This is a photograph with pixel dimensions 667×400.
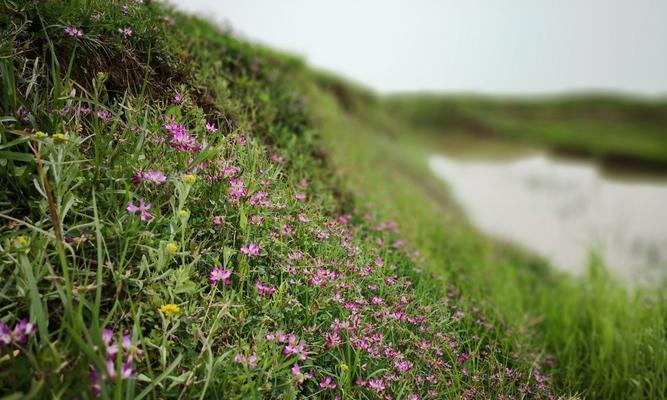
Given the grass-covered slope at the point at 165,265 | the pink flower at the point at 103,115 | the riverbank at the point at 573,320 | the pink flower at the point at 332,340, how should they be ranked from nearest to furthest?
the grass-covered slope at the point at 165,265 → the pink flower at the point at 332,340 → the pink flower at the point at 103,115 → the riverbank at the point at 573,320

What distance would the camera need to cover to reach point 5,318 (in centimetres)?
127

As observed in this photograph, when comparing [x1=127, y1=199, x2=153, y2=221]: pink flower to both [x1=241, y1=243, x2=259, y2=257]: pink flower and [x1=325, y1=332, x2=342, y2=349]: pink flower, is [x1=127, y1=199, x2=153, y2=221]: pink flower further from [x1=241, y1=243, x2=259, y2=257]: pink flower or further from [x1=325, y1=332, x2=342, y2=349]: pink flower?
[x1=325, y1=332, x2=342, y2=349]: pink flower

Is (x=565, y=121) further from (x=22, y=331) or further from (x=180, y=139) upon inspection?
(x=22, y=331)

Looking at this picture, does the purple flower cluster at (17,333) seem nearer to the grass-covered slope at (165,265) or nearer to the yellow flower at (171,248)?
the grass-covered slope at (165,265)

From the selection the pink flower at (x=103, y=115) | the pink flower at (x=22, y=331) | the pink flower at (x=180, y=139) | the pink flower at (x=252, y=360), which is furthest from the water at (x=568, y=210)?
the pink flower at (x=22, y=331)

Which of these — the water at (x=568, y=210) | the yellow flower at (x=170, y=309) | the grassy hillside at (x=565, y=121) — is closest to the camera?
the yellow flower at (x=170, y=309)

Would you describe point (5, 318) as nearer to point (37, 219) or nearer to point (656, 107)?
point (37, 219)

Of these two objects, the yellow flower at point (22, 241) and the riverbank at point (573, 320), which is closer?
the yellow flower at point (22, 241)

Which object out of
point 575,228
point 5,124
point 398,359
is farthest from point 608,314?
point 575,228

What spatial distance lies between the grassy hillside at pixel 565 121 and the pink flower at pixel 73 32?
2405 centimetres

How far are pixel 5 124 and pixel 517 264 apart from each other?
7.29 meters

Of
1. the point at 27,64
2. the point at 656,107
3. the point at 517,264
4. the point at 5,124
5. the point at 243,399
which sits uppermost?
the point at 656,107

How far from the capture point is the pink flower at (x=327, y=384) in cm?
160

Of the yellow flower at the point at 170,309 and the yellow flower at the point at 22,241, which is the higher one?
the yellow flower at the point at 22,241
